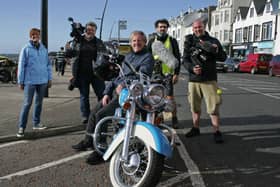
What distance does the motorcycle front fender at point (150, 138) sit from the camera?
3.77 metres

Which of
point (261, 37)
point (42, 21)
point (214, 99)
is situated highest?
point (261, 37)

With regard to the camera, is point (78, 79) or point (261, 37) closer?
point (78, 79)

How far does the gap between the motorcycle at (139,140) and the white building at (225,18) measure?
206 feet

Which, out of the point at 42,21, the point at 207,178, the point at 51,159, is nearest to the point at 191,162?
the point at 207,178

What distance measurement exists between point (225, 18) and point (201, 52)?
221 feet

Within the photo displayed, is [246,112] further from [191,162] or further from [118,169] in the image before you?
[118,169]

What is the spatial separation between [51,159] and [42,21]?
6347 mm

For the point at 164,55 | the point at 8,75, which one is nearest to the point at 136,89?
the point at 164,55

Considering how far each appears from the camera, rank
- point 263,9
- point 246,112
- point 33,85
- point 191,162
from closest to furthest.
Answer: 1. point 191,162
2. point 33,85
3. point 246,112
4. point 263,9

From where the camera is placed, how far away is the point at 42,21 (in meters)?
10.6

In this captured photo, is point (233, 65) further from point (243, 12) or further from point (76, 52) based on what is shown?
point (76, 52)

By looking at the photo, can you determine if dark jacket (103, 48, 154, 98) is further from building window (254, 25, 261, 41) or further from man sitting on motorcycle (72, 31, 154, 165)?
building window (254, 25, 261, 41)

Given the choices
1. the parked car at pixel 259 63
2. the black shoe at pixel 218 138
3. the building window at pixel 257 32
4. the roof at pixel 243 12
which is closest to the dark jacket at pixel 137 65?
the black shoe at pixel 218 138

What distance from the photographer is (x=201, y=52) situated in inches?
239
